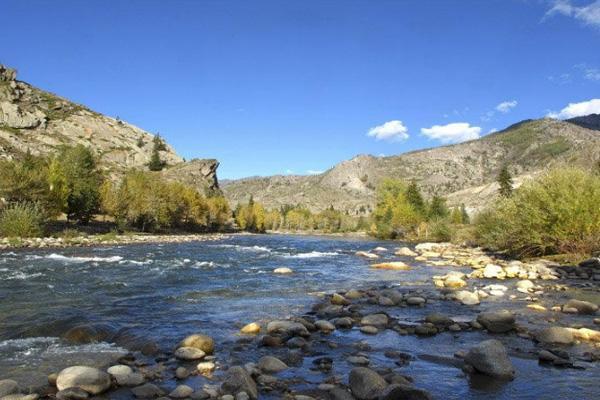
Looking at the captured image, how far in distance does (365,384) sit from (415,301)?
10118 millimetres

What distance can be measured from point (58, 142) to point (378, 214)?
9241cm

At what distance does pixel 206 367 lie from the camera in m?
10.3

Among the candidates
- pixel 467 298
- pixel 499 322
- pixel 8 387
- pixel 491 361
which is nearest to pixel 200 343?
pixel 8 387

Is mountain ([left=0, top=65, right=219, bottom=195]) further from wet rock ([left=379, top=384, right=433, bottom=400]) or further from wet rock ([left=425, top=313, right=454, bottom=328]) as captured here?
wet rock ([left=379, top=384, right=433, bottom=400])

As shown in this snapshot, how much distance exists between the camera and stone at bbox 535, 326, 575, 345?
39.2 ft

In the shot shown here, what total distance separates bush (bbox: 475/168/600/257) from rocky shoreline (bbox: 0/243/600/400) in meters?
13.8

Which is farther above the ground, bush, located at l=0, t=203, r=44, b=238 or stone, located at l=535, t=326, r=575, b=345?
bush, located at l=0, t=203, r=44, b=238

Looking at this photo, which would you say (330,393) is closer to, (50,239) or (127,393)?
(127,393)

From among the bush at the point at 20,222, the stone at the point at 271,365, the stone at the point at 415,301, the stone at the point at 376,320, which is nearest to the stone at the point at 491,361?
the stone at the point at 271,365

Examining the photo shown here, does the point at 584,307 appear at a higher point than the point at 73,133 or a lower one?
lower

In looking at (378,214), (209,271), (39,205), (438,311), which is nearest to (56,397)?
(438,311)

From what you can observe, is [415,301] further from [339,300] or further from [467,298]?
[339,300]

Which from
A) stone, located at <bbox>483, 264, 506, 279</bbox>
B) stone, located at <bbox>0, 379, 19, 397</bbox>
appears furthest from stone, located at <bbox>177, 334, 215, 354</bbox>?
stone, located at <bbox>483, 264, 506, 279</bbox>

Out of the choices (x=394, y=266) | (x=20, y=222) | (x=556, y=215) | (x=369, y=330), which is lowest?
(x=394, y=266)
